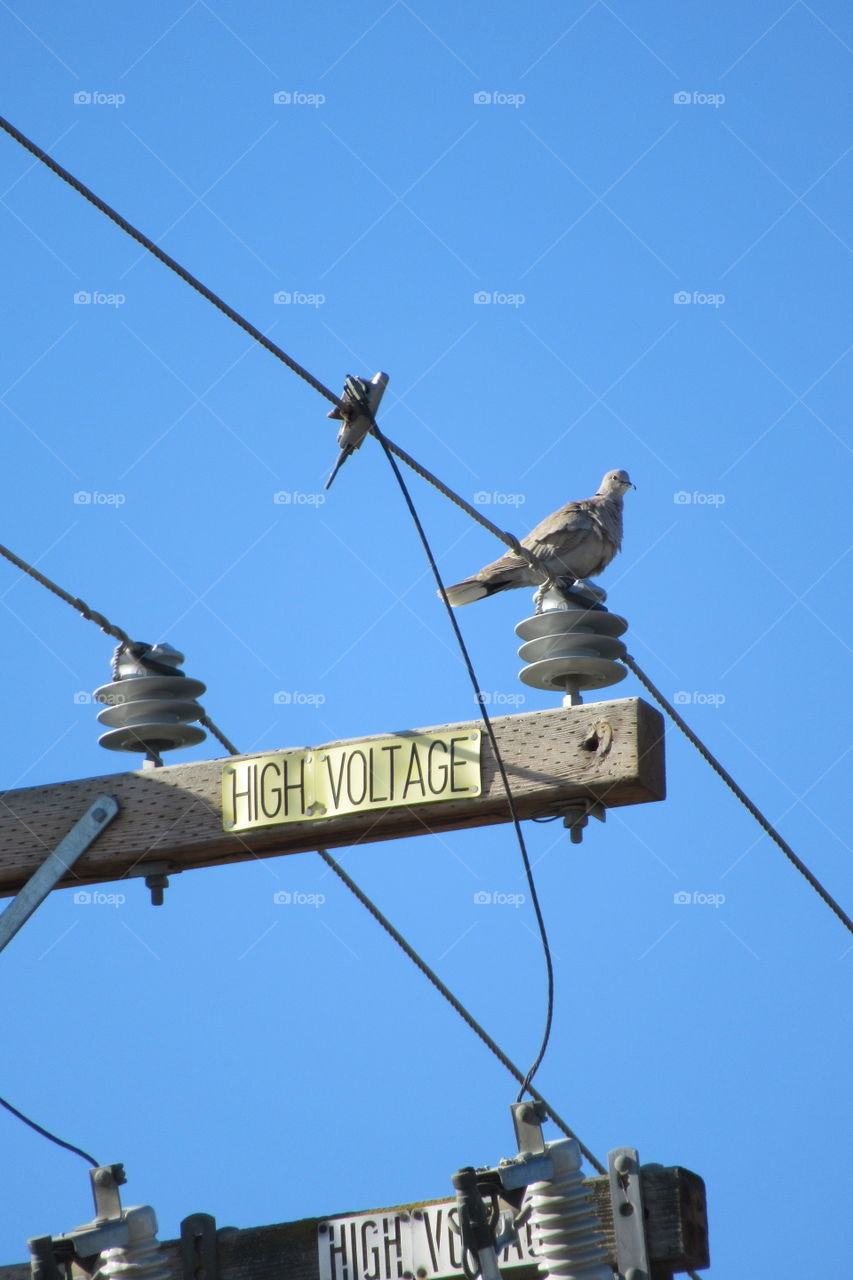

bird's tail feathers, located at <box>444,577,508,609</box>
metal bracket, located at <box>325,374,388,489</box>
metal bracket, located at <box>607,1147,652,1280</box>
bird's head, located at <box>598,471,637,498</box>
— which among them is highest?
bird's head, located at <box>598,471,637,498</box>

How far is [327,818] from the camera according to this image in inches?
171

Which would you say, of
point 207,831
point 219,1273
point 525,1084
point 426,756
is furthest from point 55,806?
point 525,1084

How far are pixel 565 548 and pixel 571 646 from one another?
3.20 metres

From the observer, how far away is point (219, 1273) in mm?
3838

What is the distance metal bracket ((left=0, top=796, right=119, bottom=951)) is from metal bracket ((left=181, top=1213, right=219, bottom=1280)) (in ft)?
3.05

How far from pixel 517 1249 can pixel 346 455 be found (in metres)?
1.75

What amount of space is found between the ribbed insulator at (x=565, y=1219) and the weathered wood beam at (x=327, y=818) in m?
0.93

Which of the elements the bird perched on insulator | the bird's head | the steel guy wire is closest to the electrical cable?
the steel guy wire

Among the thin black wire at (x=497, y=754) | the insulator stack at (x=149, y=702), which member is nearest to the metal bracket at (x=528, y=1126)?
the thin black wire at (x=497, y=754)

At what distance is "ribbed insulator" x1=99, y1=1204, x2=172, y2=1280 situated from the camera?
11.5 ft

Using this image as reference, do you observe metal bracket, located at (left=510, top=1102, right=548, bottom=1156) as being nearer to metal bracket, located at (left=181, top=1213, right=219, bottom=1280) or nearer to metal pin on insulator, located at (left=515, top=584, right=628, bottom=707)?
metal bracket, located at (left=181, top=1213, right=219, bottom=1280)

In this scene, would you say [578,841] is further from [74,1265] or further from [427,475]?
[74,1265]

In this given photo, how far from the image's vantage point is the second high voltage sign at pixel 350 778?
13.9 ft

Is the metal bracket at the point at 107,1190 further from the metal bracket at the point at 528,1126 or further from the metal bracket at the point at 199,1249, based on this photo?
the metal bracket at the point at 528,1126
